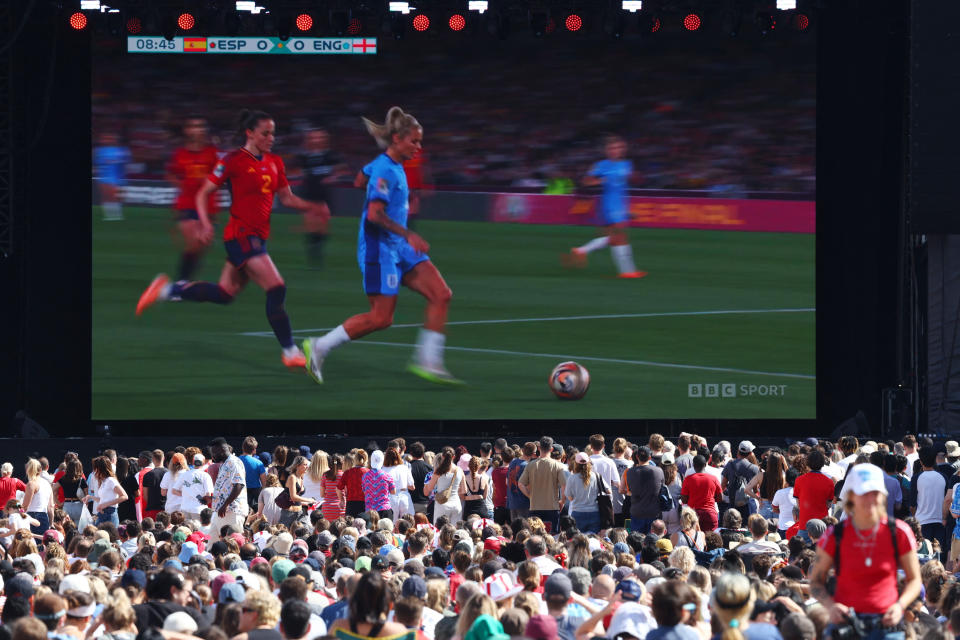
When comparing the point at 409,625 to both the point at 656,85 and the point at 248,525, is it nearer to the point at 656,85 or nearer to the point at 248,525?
the point at 248,525

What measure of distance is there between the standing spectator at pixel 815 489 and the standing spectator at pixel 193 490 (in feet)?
17.5

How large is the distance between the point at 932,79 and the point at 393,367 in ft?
25.1

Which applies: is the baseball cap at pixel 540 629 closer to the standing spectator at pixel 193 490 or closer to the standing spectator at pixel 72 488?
the standing spectator at pixel 193 490

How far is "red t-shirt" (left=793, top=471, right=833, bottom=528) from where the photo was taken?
1057 centimetres

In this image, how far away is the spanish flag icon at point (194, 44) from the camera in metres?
18.4

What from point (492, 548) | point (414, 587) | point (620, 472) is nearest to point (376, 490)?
point (620, 472)

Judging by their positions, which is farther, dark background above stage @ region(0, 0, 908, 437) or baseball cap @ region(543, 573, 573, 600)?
dark background above stage @ region(0, 0, 908, 437)

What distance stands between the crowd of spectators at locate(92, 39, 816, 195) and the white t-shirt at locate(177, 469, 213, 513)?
6.72 metres

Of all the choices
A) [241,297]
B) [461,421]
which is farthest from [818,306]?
[241,297]

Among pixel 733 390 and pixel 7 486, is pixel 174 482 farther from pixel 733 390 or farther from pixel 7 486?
pixel 733 390

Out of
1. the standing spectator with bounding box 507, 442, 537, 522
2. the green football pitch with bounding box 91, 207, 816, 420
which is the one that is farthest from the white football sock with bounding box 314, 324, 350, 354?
the standing spectator with bounding box 507, 442, 537, 522

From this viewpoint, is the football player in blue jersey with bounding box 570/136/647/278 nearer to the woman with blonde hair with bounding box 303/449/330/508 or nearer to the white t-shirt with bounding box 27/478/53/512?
the woman with blonde hair with bounding box 303/449/330/508

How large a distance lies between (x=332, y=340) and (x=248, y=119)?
3113 millimetres

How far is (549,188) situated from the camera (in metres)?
18.8
